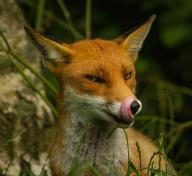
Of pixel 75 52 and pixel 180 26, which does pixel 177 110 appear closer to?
pixel 180 26

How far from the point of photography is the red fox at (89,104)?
21.7 feet

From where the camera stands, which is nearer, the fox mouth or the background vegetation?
the fox mouth

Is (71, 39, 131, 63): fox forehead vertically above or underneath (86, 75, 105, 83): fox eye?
above

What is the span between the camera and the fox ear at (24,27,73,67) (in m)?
6.81

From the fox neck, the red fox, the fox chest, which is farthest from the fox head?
the fox chest

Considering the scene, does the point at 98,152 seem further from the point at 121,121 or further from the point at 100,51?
the point at 100,51

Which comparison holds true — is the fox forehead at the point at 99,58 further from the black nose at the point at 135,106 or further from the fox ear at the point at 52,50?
the black nose at the point at 135,106

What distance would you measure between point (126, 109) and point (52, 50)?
3.50ft

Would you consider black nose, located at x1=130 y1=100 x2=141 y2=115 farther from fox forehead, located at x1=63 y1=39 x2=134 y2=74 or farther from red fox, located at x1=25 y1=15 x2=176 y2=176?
fox forehead, located at x1=63 y1=39 x2=134 y2=74

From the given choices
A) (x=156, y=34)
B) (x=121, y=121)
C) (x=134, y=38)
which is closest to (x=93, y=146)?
(x=121, y=121)

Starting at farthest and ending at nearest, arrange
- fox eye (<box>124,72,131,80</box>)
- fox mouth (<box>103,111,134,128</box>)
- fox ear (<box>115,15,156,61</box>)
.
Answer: fox ear (<box>115,15,156,61</box>)
fox eye (<box>124,72,131,80</box>)
fox mouth (<box>103,111,134,128</box>)

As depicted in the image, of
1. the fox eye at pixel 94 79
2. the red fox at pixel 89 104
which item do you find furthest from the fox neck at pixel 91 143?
the fox eye at pixel 94 79

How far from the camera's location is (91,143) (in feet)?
22.5

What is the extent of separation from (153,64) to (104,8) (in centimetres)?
119
